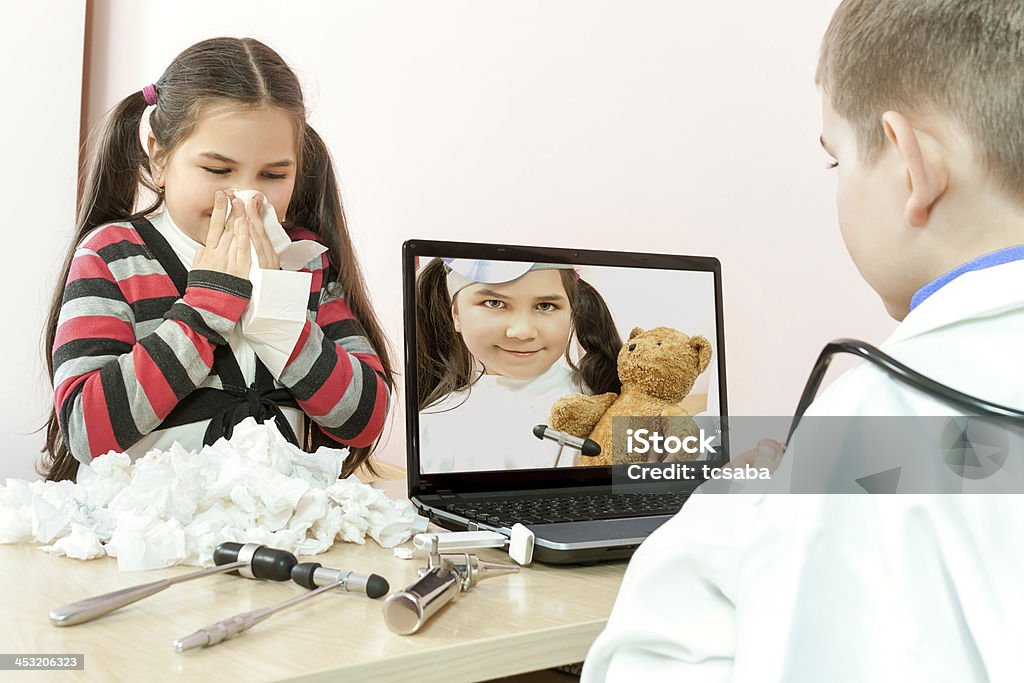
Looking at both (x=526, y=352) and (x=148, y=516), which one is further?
(x=526, y=352)

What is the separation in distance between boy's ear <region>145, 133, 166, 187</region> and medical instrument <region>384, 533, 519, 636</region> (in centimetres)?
70

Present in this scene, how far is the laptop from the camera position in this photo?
765 mm

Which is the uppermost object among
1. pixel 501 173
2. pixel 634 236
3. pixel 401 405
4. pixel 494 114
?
pixel 494 114

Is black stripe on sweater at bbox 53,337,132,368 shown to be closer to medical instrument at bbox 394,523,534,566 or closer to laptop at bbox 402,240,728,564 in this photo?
laptop at bbox 402,240,728,564

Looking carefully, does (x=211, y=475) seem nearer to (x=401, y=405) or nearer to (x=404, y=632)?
(x=404, y=632)

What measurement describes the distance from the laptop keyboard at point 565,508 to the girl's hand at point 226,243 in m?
0.39

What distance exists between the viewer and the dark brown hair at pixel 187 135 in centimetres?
103

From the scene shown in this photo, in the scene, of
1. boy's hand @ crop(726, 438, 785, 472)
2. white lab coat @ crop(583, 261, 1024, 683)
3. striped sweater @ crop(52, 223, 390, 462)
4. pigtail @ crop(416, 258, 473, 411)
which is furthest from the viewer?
striped sweater @ crop(52, 223, 390, 462)

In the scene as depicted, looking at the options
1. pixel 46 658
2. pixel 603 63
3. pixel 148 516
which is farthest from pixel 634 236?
pixel 46 658

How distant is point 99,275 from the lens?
96cm

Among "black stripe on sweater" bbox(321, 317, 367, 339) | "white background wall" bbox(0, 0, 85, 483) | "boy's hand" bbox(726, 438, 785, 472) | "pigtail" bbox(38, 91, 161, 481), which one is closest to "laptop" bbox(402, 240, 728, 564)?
"boy's hand" bbox(726, 438, 785, 472)

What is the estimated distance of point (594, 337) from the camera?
89 centimetres

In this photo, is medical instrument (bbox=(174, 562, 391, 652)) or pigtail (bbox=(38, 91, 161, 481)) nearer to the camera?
medical instrument (bbox=(174, 562, 391, 652))

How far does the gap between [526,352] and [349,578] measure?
15.4 inches
